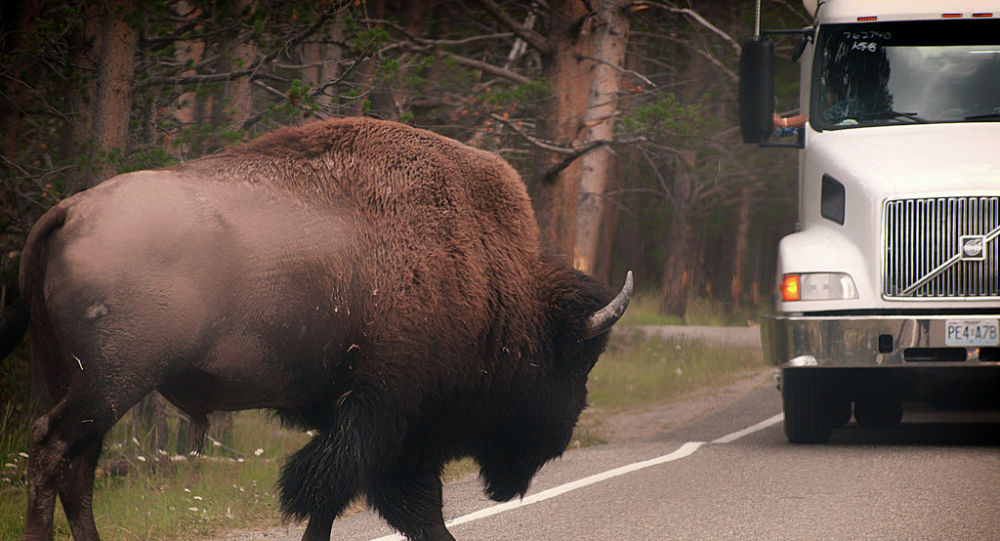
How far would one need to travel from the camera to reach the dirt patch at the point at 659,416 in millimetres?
11141

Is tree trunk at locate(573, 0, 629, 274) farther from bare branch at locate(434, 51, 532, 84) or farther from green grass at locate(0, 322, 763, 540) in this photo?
green grass at locate(0, 322, 763, 540)

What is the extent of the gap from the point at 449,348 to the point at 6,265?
485 centimetres

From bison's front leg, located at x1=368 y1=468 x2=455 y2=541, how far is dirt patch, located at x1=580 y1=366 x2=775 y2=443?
16.6 ft

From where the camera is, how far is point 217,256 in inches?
190

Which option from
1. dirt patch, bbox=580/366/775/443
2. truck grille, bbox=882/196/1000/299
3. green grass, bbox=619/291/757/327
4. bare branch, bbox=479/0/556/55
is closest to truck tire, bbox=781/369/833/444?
truck grille, bbox=882/196/1000/299

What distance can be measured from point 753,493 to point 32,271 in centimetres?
456

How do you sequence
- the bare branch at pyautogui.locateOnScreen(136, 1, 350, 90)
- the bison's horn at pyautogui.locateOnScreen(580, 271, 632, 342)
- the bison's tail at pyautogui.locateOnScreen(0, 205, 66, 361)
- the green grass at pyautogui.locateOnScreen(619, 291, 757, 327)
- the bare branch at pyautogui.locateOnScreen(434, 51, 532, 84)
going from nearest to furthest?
the bison's tail at pyautogui.locateOnScreen(0, 205, 66, 361), the bison's horn at pyautogui.locateOnScreen(580, 271, 632, 342), the bare branch at pyautogui.locateOnScreen(136, 1, 350, 90), the bare branch at pyautogui.locateOnScreen(434, 51, 532, 84), the green grass at pyautogui.locateOnScreen(619, 291, 757, 327)

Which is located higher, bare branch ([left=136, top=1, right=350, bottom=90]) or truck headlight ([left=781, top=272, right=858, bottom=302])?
bare branch ([left=136, top=1, right=350, bottom=90])

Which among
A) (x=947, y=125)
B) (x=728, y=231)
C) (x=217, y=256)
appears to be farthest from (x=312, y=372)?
(x=728, y=231)

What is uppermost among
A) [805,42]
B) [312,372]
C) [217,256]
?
[805,42]

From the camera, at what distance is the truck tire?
9.65 metres

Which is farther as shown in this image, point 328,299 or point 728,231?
point 728,231

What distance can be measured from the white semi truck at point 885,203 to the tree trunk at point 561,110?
11.2ft

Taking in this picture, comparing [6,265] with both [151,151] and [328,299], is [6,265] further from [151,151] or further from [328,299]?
[328,299]
